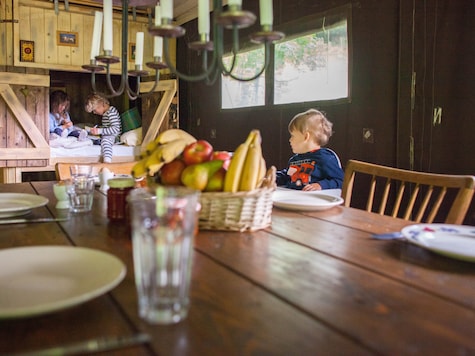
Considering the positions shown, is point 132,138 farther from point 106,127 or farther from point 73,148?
point 73,148

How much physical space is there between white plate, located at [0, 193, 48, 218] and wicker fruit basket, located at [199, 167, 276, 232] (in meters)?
0.59

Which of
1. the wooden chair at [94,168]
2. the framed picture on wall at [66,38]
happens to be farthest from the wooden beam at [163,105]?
the wooden chair at [94,168]

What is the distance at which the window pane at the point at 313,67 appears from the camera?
3402 mm

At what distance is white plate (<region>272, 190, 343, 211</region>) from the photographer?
150 centimetres

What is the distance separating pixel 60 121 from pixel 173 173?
4910mm

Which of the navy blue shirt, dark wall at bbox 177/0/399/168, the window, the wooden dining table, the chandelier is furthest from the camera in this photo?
the window

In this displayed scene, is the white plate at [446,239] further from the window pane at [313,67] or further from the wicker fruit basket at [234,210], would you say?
the window pane at [313,67]

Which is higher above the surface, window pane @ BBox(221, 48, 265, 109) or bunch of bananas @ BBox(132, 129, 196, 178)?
window pane @ BBox(221, 48, 265, 109)

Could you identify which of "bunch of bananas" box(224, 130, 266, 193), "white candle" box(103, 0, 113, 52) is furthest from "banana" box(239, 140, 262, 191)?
"white candle" box(103, 0, 113, 52)

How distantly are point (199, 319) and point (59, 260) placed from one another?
1.16 feet

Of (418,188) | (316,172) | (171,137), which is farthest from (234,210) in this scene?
(316,172)

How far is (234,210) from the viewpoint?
1.19 m

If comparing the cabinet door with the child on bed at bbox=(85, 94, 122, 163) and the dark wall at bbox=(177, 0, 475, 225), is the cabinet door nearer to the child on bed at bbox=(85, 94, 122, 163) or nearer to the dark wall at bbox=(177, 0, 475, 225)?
the dark wall at bbox=(177, 0, 475, 225)

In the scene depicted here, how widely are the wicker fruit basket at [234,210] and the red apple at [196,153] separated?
0.11 m
